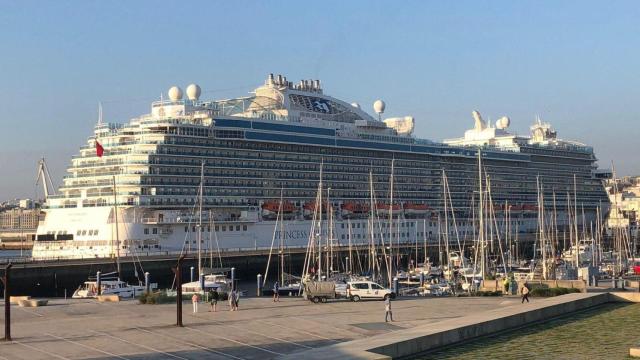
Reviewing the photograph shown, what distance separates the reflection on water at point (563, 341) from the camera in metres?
19.8

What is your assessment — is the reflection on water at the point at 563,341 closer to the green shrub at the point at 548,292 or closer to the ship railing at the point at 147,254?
the green shrub at the point at 548,292

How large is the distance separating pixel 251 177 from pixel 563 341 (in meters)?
57.1

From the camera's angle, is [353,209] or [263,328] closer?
[263,328]

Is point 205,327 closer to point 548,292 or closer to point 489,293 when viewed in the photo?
point 548,292

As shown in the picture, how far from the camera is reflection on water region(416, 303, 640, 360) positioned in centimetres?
1983

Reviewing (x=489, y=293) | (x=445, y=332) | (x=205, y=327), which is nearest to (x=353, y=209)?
(x=489, y=293)

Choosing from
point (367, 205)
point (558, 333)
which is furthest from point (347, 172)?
point (558, 333)

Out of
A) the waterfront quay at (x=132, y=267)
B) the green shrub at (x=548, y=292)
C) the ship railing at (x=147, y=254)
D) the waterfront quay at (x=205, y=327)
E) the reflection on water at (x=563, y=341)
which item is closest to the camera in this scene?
the reflection on water at (x=563, y=341)

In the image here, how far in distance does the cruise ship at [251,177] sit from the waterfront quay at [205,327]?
2929cm

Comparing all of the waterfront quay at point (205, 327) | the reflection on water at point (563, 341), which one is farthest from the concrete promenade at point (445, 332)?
the waterfront quay at point (205, 327)

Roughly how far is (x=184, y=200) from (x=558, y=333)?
1960 inches

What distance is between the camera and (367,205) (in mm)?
87938

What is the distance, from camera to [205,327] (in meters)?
25.3

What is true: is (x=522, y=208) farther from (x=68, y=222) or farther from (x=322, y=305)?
(x=322, y=305)
